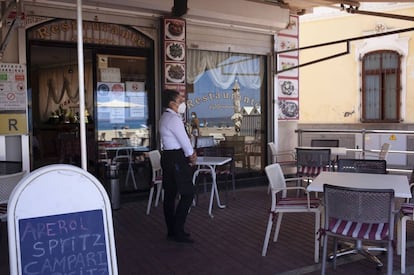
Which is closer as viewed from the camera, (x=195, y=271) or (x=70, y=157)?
(x=195, y=271)

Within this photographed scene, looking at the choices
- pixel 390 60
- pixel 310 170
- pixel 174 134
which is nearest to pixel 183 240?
pixel 174 134

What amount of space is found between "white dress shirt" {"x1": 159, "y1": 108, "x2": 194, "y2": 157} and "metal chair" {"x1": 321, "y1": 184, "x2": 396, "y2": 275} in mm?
1683

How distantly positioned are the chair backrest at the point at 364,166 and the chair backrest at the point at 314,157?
1659mm

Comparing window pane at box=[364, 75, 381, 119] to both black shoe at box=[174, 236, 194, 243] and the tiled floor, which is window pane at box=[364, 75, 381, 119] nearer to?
the tiled floor

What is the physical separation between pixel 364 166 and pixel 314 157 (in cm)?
186

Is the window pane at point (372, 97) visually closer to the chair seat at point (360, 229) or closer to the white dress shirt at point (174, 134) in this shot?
the white dress shirt at point (174, 134)

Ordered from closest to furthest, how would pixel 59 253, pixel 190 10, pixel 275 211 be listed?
pixel 59 253
pixel 275 211
pixel 190 10

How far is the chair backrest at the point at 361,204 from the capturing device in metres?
3.43

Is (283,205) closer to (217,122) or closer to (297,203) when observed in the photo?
(297,203)

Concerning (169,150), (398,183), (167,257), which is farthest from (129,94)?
(398,183)

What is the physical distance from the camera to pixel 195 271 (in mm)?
4141

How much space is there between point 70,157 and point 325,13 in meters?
8.48

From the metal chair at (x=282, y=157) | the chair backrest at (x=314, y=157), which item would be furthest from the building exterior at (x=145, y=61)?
the chair backrest at (x=314, y=157)

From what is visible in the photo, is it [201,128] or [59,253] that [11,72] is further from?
[59,253]
